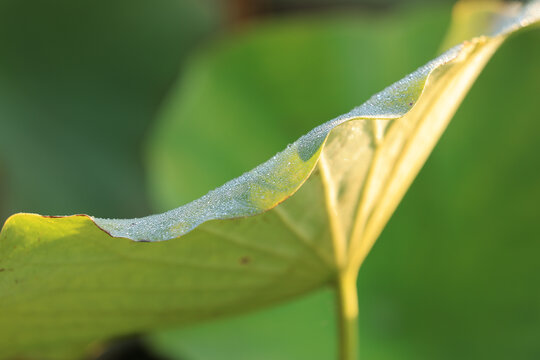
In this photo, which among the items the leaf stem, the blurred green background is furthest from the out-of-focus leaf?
the leaf stem

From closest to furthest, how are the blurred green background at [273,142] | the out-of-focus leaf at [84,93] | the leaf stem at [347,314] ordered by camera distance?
the leaf stem at [347,314] → the blurred green background at [273,142] → the out-of-focus leaf at [84,93]

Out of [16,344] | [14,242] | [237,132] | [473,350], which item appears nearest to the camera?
[14,242]

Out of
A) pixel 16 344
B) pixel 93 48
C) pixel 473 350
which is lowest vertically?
pixel 16 344

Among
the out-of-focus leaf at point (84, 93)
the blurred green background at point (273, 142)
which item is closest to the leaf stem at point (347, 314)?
the blurred green background at point (273, 142)

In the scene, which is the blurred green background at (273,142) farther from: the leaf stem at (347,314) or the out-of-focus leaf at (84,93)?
the leaf stem at (347,314)

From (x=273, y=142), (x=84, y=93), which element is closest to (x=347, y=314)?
(x=273, y=142)

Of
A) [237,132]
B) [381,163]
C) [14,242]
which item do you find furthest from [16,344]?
[237,132]

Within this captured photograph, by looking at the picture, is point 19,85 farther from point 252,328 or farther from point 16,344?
point 16,344

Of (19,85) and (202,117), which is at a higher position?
(19,85)
